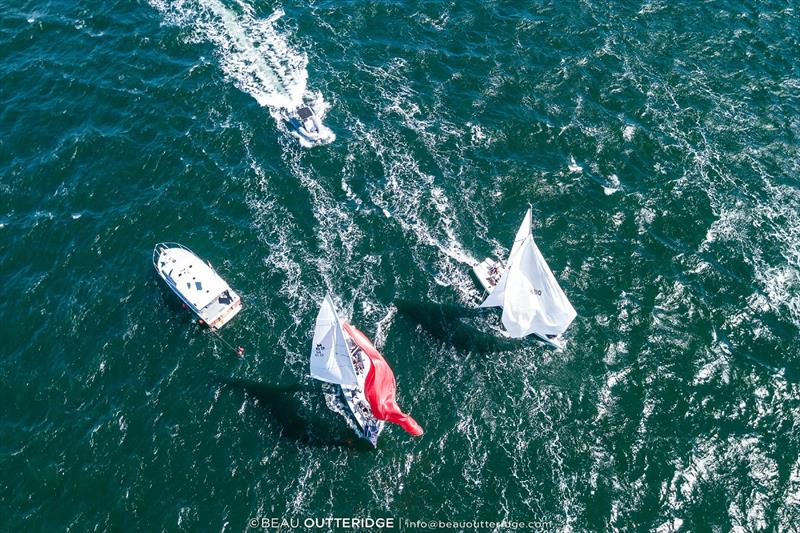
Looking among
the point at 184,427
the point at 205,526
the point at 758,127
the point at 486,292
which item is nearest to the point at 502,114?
the point at 486,292

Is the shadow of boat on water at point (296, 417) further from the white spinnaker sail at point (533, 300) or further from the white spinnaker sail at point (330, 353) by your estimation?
the white spinnaker sail at point (533, 300)

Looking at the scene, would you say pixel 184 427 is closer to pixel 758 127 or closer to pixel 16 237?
pixel 16 237

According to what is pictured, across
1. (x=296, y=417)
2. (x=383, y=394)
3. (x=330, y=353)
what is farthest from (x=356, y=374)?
(x=296, y=417)

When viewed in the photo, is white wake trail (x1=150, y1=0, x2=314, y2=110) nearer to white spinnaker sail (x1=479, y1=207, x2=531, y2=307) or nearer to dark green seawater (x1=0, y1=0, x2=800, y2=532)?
dark green seawater (x1=0, y1=0, x2=800, y2=532)

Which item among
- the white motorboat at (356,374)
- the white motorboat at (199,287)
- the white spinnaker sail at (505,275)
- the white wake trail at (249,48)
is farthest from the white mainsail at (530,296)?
the white wake trail at (249,48)

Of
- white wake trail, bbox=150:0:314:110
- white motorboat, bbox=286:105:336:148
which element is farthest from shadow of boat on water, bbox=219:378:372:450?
white wake trail, bbox=150:0:314:110

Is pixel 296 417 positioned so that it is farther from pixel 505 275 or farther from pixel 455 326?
pixel 505 275
